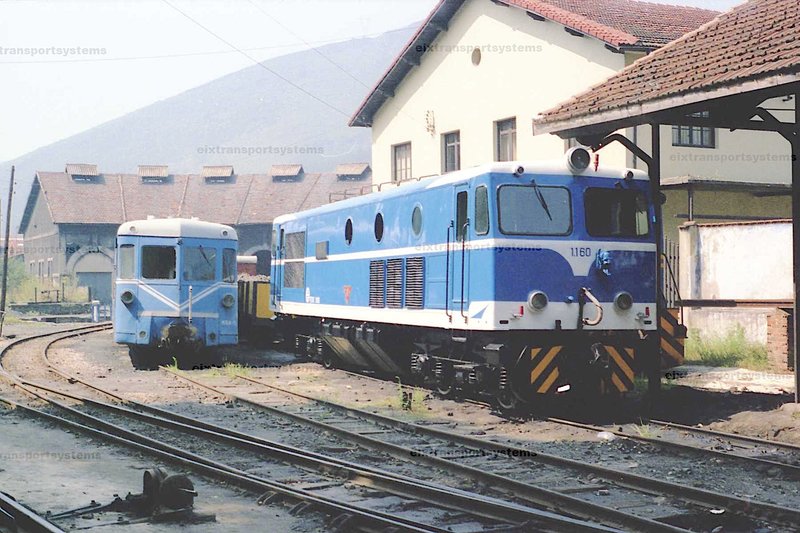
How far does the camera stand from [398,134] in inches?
1228

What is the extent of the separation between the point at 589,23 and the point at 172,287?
1125 cm

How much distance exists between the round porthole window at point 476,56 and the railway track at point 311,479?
16.4m

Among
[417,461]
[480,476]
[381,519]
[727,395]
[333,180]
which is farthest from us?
[333,180]

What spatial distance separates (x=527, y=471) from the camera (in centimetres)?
976

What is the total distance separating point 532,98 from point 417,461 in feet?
55.5

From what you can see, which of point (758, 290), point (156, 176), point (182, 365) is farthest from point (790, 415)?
point (156, 176)

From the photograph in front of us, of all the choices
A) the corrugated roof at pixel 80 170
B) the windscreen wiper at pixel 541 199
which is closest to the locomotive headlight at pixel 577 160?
the windscreen wiper at pixel 541 199

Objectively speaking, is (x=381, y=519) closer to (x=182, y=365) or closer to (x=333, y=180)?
(x=182, y=365)

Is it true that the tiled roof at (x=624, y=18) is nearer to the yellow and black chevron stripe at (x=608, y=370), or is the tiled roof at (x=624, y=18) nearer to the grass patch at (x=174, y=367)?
the yellow and black chevron stripe at (x=608, y=370)

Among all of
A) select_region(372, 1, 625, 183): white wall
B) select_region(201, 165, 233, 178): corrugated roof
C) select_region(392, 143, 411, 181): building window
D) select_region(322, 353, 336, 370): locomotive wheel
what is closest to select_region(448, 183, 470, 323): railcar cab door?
select_region(322, 353, 336, 370): locomotive wheel

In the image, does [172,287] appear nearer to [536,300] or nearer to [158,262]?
[158,262]

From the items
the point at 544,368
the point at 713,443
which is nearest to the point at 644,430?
the point at 713,443

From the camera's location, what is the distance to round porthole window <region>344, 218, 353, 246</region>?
17609 mm

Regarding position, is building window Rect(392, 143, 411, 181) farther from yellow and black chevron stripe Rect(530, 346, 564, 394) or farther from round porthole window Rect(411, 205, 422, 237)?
yellow and black chevron stripe Rect(530, 346, 564, 394)
